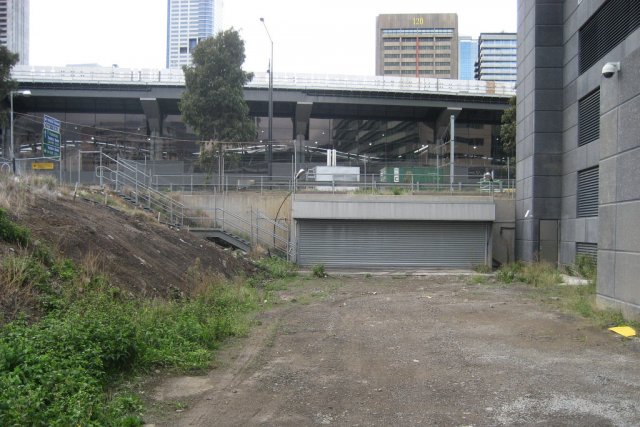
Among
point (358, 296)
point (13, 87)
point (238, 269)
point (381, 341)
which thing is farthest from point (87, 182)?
point (381, 341)

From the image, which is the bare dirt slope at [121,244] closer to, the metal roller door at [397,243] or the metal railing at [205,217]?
the metal railing at [205,217]

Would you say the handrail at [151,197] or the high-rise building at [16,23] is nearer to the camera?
the handrail at [151,197]

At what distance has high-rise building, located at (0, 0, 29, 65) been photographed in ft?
277

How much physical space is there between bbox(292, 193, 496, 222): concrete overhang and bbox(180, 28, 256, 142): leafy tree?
8.80 meters

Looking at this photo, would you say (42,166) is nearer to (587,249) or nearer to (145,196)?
(145,196)

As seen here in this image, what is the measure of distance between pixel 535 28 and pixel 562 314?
16562 mm

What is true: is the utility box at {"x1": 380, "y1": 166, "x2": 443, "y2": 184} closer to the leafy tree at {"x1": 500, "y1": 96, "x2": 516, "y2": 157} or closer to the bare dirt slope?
the leafy tree at {"x1": 500, "y1": 96, "x2": 516, "y2": 157}

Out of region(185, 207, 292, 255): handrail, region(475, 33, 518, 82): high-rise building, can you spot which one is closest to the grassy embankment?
region(185, 207, 292, 255): handrail

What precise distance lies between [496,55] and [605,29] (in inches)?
5485

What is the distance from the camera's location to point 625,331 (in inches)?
406

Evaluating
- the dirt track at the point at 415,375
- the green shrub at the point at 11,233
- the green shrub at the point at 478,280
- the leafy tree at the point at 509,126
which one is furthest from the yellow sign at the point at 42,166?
the leafy tree at the point at 509,126

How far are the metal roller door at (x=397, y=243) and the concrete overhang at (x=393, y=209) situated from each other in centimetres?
71

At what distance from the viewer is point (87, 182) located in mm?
30359

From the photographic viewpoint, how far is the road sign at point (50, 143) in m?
26.1
